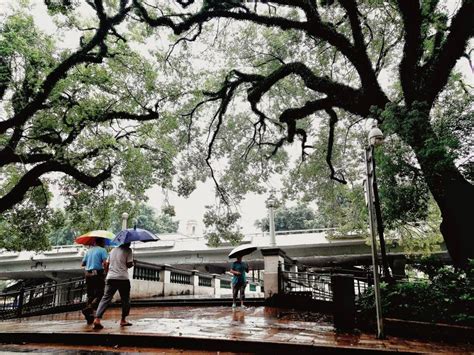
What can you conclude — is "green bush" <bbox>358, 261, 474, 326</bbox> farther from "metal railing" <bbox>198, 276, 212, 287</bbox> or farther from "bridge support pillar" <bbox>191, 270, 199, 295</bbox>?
"metal railing" <bbox>198, 276, 212, 287</bbox>

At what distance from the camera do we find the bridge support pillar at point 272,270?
39.5ft

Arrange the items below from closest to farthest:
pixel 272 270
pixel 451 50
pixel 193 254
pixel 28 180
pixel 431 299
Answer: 1. pixel 431 299
2. pixel 451 50
3. pixel 28 180
4. pixel 272 270
5. pixel 193 254

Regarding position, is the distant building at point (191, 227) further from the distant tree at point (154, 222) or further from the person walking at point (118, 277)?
the person walking at point (118, 277)

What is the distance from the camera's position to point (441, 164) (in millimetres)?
7262

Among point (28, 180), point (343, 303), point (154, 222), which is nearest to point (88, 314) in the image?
point (343, 303)

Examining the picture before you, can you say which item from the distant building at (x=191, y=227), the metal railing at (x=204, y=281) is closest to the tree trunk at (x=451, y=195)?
the metal railing at (x=204, y=281)

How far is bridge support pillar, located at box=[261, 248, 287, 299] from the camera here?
474 inches

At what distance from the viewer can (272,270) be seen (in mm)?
12047

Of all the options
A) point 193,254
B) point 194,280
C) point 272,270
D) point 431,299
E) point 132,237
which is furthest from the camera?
point 193,254

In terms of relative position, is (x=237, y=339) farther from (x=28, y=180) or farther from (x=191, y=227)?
(x=191, y=227)

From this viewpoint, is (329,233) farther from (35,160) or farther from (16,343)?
(16,343)

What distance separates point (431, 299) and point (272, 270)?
610 centimetres

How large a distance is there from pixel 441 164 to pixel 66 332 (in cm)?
843

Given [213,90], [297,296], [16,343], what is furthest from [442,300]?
[213,90]
